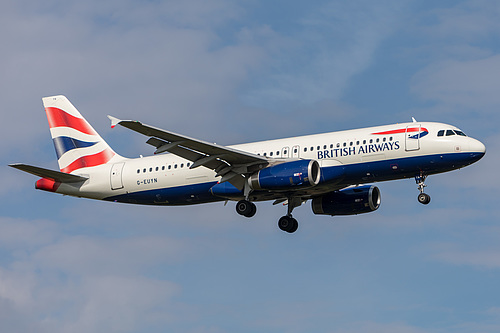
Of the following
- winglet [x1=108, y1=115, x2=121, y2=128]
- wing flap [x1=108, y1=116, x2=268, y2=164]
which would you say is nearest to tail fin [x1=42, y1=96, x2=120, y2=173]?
wing flap [x1=108, y1=116, x2=268, y2=164]

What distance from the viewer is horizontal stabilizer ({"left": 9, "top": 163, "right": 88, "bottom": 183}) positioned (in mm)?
45688

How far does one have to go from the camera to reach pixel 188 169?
4712 centimetres

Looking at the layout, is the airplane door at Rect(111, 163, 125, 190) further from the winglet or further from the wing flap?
the winglet

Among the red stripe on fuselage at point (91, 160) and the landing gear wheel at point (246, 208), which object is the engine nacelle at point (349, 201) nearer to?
the landing gear wheel at point (246, 208)

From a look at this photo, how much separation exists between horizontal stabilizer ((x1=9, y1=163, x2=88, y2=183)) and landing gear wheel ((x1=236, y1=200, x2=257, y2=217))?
9.93 metres

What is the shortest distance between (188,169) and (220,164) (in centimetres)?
294

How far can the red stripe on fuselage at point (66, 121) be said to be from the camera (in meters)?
53.0

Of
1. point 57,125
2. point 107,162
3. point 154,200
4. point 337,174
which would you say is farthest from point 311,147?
point 57,125

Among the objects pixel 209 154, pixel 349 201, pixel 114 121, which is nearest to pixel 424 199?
pixel 349 201

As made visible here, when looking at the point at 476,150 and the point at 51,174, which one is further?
the point at 51,174

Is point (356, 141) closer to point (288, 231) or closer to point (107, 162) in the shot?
point (288, 231)

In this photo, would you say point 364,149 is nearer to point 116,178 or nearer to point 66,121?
point 116,178

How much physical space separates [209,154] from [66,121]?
1339cm

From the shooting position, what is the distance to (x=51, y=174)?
48.5 meters
